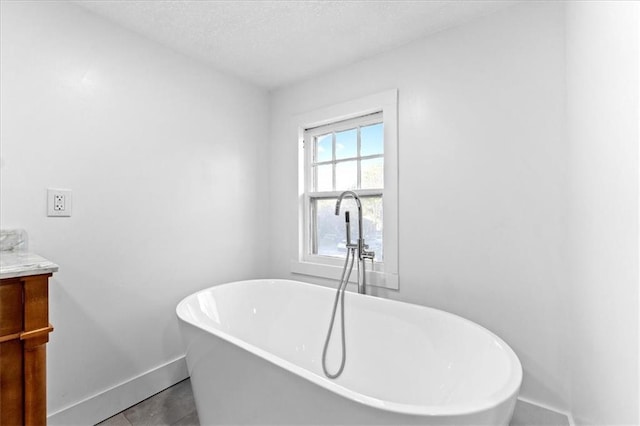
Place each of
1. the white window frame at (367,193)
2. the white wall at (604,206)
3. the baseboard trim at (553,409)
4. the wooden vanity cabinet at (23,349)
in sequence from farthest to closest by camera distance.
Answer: the white window frame at (367,193), the baseboard trim at (553,409), the wooden vanity cabinet at (23,349), the white wall at (604,206)

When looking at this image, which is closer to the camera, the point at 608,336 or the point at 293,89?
the point at 608,336

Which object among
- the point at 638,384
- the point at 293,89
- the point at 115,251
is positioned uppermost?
the point at 293,89

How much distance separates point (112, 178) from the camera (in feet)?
5.84

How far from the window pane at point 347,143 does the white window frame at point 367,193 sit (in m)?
0.11

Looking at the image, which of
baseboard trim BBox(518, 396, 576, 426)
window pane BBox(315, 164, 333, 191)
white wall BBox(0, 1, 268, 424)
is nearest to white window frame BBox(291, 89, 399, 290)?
window pane BBox(315, 164, 333, 191)

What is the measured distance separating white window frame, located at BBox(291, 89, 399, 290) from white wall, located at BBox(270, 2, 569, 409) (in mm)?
55

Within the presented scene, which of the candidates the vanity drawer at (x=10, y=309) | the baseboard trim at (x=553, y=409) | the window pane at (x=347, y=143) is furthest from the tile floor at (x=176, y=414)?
the window pane at (x=347, y=143)

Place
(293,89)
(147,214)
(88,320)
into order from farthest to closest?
1. (293,89)
2. (147,214)
3. (88,320)

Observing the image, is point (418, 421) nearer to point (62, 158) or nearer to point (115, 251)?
point (115, 251)

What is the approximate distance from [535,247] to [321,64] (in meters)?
1.82

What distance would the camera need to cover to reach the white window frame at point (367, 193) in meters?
2.02

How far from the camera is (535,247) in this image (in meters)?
1.57

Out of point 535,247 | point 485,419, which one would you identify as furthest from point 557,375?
point 485,419

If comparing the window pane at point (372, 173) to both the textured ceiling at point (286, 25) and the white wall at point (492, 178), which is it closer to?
the white wall at point (492, 178)
